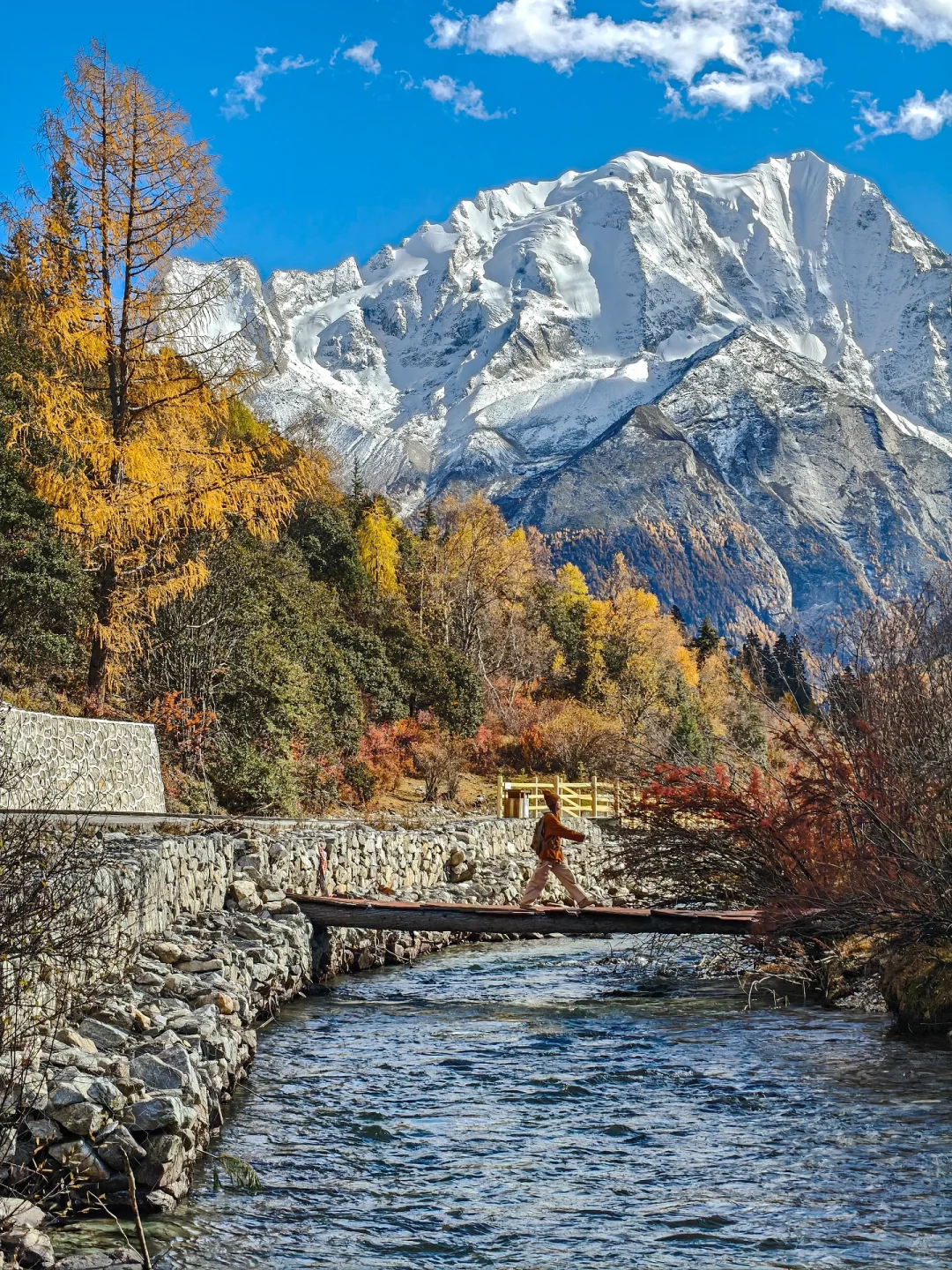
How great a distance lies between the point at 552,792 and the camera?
2936cm

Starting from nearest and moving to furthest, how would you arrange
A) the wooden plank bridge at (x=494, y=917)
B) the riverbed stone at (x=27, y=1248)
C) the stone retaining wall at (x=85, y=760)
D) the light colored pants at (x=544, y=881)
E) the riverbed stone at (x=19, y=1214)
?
1. the riverbed stone at (x=27, y=1248)
2. the riverbed stone at (x=19, y=1214)
3. the wooden plank bridge at (x=494, y=917)
4. the stone retaining wall at (x=85, y=760)
5. the light colored pants at (x=544, y=881)

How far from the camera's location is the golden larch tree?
18016 mm

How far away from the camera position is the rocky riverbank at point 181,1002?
6566 millimetres

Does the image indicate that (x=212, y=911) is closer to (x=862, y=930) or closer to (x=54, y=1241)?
(x=862, y=930)

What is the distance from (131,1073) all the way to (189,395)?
13392 mm

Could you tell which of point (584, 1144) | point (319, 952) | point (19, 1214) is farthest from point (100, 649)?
point (19, 1214)

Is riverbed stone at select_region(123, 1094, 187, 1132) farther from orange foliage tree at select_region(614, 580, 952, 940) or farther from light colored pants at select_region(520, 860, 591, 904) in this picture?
light colored pants at select_region(520, 860, 591, 904)

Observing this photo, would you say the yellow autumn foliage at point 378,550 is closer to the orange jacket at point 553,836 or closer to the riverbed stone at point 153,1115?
the orange jacket at point 553,836

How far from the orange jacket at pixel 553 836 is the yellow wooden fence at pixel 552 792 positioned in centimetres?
1291

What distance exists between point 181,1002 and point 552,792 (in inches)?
781

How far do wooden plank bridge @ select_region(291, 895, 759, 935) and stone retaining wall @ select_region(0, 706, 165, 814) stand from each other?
3.05 meters

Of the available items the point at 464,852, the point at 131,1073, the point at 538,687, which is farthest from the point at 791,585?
the point at 131,1073

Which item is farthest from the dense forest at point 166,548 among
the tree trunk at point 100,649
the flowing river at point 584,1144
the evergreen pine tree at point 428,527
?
the evergreen pine tree at point 428,527

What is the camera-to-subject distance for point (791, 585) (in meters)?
182
